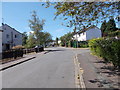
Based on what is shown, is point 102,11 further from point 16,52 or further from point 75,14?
point 16,52

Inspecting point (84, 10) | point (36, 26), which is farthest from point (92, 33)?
point (84, 10)

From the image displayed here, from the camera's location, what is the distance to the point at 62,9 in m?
7.39

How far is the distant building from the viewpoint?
130 ft

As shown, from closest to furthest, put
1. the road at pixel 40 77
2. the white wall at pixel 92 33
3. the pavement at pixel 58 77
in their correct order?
the pavement at pixel 58 77 < the road at pixel 40 77 < the white wall at pixel 92 33

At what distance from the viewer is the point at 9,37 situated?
4253 centimetres

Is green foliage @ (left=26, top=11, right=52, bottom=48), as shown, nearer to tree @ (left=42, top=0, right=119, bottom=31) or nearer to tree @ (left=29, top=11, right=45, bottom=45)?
tree @ (left=29, top=11, right=45, bottom=45)

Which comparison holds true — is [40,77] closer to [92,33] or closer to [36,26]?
[36,26]

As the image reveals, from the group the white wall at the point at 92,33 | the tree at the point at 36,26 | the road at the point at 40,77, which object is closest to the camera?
the road at the point at 40,77

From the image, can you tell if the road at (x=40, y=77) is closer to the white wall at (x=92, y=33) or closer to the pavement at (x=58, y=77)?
the pavement at (x=58, y=77)

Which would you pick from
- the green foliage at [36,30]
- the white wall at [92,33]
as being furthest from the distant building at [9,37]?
the white wall at [92,33]

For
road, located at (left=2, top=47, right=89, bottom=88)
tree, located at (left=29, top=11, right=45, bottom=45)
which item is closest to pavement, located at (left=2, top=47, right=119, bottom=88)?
road, located at (left=2, top=47, right=89, bottom=88)

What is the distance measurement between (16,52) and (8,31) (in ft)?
85.5

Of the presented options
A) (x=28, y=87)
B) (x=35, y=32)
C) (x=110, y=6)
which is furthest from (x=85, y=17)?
(x=35, y=32)

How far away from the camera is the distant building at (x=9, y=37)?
39.8 m
